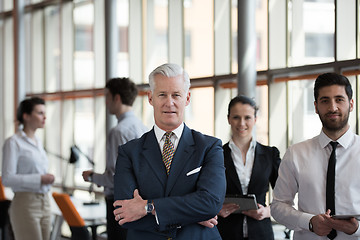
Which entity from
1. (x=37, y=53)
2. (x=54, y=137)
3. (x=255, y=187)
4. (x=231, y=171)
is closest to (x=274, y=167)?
(x=255, y=187)

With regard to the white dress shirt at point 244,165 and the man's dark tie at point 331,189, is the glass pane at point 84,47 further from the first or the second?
the man's dark tie at point 331,189

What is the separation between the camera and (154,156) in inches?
89.7

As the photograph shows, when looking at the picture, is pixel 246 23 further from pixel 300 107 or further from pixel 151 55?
pixel 151 55

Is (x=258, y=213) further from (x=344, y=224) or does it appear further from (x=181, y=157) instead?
(x=181, y=157)

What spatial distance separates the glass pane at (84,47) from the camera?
29.1 ft

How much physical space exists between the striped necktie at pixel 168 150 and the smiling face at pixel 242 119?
1386mm

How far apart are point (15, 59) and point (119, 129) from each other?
6.83 meters

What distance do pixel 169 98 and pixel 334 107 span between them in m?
0.88

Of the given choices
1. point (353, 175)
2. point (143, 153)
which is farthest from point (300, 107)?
point (143, 153)

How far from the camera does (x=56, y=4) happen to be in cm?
970

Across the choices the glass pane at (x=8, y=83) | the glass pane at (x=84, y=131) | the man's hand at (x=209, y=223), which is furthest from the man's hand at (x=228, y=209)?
the glass pane at (x=8, y=83)

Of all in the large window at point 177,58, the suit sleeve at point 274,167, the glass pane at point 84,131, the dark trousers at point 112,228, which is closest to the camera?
the suit sleeve at point 274,167

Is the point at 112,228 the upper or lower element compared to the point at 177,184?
lower

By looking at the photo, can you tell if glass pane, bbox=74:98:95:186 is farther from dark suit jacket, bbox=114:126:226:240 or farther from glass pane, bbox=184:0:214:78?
dark suit jacket, bbox=114:126:226:240
